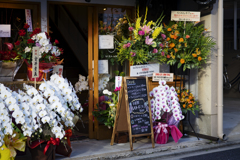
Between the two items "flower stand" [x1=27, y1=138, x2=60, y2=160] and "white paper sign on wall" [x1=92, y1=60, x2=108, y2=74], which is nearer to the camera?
"flower stand" [x1=27, y1=138, x2=60, y2=160]

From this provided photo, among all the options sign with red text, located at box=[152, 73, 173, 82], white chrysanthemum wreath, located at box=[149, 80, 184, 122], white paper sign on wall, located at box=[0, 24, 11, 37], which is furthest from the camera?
sign with red text, located at box=[152, 73, 173, 82]

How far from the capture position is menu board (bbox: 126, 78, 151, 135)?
17.8ft

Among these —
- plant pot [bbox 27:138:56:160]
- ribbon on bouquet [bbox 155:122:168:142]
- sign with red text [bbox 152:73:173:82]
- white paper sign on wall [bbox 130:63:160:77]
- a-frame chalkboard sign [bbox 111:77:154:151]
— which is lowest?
plant pot [bbox 27:138:56:160]

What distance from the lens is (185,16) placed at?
236 inches

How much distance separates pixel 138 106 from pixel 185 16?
199 centimetres

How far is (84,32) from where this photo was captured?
6730mm

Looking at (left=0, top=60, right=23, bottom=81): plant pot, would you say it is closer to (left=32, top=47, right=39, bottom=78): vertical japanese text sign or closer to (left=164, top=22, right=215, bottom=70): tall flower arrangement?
(left=32, top=47, right=39, bottom=78): vertical japanese text sign

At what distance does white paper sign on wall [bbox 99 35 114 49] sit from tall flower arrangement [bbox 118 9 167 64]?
1.14ft

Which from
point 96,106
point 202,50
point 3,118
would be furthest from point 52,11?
point 3,118

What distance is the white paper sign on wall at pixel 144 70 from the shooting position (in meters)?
5.95

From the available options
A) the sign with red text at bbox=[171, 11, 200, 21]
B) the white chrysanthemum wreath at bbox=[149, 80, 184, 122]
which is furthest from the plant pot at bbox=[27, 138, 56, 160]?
the sign with red text at bbox=[171, 11, 200, 21]

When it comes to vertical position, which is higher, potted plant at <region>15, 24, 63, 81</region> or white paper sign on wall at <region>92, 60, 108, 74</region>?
potted plant at <region>15, 24, 63, 81</region>

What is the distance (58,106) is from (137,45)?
6.89ft

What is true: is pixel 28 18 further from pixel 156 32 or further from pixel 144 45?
pixel 156 32
